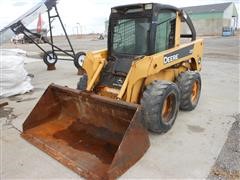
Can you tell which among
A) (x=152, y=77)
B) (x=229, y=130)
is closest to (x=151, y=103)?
(x=152, y=77)

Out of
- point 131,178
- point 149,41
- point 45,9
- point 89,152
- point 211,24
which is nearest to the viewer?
point 131,178

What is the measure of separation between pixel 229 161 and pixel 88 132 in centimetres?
184

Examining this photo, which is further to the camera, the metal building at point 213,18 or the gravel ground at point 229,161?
the metal building at point 213,18

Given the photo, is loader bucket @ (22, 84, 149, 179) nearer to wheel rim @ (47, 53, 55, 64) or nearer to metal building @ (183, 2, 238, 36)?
wheel rim @ (47, 53, 55, 64)

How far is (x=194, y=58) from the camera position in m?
4.96

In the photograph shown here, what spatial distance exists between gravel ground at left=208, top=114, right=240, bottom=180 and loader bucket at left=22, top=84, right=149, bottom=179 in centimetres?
85

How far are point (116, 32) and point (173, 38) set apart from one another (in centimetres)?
94

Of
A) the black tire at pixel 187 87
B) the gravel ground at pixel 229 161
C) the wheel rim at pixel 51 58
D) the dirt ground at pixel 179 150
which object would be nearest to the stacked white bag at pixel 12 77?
the dirt ground at pixel 179 150

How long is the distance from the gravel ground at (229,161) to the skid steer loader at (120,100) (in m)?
0.81

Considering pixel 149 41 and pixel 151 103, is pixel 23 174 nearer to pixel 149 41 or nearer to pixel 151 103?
pixel 151 103

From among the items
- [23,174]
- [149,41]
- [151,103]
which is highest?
[149,41]

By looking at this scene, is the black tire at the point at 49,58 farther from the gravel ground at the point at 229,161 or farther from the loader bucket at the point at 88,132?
the gravel ground at the point at 229,161

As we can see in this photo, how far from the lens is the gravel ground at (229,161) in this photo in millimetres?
2764

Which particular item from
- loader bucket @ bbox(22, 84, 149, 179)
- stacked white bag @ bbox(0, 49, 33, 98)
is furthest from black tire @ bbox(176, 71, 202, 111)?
stacked white bag @ bbox(0, 49, 33, 98)
